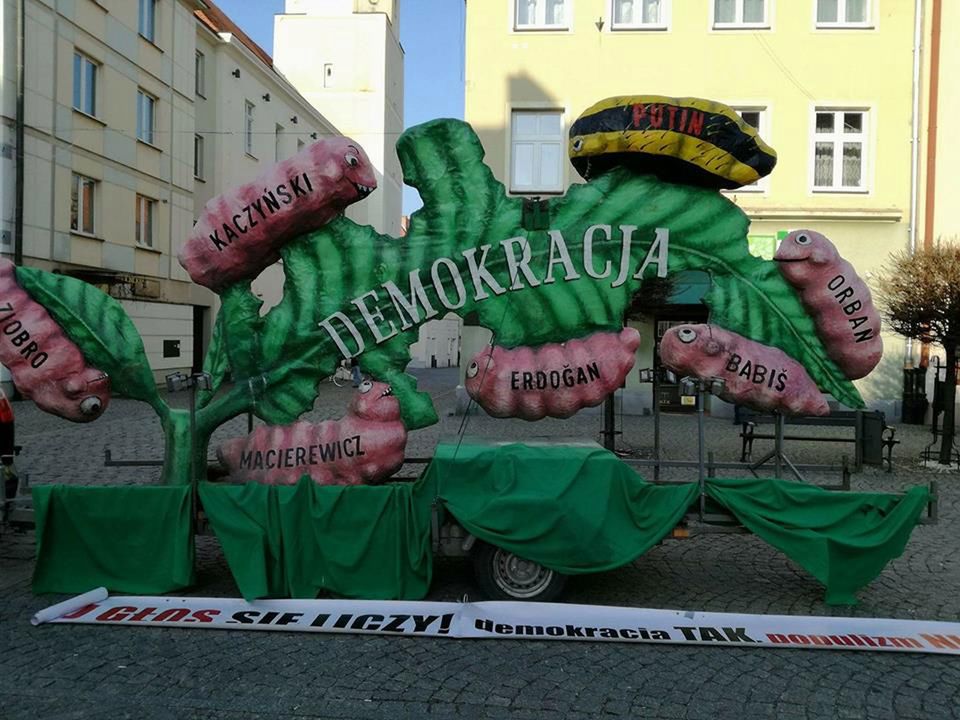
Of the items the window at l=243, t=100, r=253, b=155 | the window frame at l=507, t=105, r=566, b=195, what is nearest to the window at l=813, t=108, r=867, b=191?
the window frame at l=507, t=105, r=566, b=195

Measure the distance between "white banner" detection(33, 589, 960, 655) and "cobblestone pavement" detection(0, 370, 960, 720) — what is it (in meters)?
0.08

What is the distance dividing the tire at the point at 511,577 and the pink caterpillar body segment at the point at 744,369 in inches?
66.6

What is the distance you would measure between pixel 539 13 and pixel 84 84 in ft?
36.2

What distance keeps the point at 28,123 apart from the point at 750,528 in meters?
18.2

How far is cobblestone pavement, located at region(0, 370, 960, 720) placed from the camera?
407 cm

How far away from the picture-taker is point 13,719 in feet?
12.7

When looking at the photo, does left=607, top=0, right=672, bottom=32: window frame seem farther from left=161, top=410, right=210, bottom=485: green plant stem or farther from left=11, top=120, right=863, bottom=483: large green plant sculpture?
left=161, top=410, right=210, bottom=485: green plant stem

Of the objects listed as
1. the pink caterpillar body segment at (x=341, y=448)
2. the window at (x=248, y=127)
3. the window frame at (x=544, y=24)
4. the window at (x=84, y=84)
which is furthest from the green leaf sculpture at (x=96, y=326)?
the window at (x=248, y=127)

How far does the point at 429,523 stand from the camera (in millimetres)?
5520

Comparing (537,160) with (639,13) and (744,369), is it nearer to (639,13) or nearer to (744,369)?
(639,13)

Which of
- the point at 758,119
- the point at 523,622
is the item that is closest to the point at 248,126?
the point at 758,119

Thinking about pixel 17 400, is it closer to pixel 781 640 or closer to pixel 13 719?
pixel 13 719

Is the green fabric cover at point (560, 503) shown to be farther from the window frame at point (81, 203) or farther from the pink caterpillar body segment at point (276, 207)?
the window frame at point (81, 203)

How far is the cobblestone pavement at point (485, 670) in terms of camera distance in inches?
160
